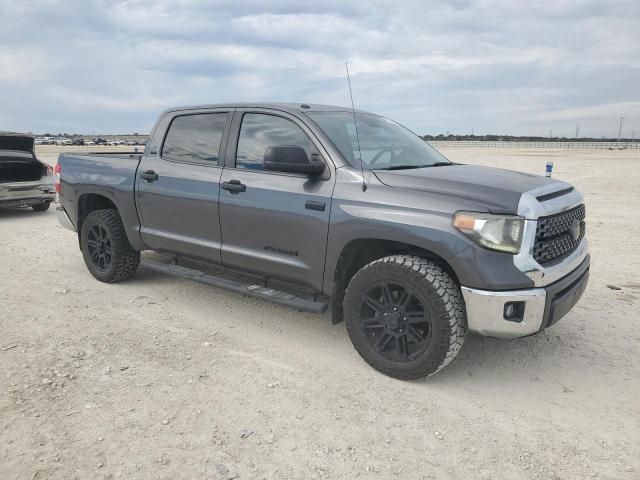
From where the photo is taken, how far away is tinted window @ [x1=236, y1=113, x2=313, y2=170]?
4.13 meters

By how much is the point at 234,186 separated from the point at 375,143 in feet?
3.99

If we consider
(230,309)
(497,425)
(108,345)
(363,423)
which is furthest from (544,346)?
(108,345)

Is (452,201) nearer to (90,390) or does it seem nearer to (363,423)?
(363,423)

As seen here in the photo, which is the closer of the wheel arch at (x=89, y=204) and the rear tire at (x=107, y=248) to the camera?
the rear tire at (x=107, y=248)

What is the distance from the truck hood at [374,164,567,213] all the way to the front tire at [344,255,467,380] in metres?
0.50

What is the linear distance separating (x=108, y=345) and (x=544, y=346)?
137 inches

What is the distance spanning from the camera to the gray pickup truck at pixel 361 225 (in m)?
3.22

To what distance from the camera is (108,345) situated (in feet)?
13.5

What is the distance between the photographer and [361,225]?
3590 millimetres

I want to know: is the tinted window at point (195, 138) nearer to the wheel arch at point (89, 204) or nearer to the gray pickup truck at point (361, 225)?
the gray pickup truck at point (361, 225)

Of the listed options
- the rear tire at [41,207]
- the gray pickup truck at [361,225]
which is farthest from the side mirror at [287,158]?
the rear tire at [41,207]

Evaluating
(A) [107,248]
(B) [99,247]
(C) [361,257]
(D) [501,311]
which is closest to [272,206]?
(C) [361,257]

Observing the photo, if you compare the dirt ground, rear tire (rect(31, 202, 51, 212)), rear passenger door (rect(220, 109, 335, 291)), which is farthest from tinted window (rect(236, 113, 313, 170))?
rear tire (rect(31, 202, 51, 212))

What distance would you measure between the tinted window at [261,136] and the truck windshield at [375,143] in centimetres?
19
